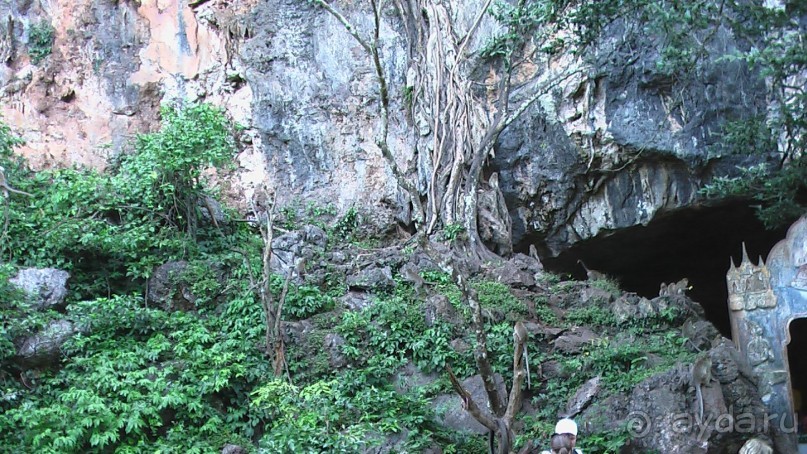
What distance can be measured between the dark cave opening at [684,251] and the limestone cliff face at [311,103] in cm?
55

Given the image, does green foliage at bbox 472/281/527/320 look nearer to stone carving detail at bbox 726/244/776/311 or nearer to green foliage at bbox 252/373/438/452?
green foliage at bbox 252/373/438/452

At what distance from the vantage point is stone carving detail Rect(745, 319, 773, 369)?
33.8ft

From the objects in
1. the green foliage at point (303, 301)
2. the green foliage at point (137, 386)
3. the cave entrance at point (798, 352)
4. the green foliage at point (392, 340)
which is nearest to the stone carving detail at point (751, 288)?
the green foliage at point (392, 340)

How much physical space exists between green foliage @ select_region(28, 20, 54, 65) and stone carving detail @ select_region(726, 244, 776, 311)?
10.7 m

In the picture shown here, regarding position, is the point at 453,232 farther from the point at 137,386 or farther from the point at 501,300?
the point at 137,386

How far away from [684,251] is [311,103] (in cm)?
660

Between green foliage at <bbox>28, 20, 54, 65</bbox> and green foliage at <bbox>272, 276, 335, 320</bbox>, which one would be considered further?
green foliage at <bbox>28, 20, 54, 65</bbox>

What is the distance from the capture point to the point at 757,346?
10391 mm

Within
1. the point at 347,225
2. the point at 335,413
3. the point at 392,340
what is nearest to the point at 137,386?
the point at 335,413

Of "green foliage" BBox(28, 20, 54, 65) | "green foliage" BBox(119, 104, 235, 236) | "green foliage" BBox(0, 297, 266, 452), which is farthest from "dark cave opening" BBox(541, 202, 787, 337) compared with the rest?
"green foliage" BBox(28, 20, 54, 65)

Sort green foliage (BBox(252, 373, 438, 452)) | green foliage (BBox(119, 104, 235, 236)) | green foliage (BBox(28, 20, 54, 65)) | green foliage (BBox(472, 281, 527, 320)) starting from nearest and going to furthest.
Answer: green foliage (BBox(252, 373, 438, 452)) → green foliage (BBox(472, 281, 527, 320)) → green foliage (BBox(119, 104, 235, 236)) → green foliage (BBox(28, 20, 54, 65))

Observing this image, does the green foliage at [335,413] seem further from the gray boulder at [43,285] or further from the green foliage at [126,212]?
the green foliage at [126,212]

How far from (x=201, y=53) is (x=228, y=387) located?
23.3ft

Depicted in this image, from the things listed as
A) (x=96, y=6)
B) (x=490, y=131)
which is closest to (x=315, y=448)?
(x=490, y=131)
